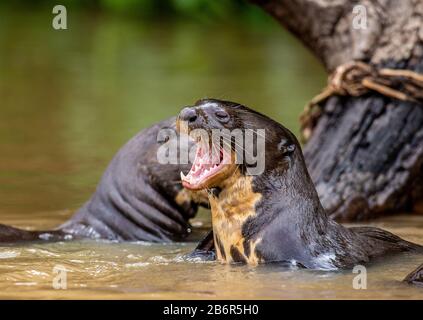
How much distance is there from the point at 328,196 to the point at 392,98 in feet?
1.94

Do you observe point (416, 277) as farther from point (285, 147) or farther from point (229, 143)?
point (229, 143)

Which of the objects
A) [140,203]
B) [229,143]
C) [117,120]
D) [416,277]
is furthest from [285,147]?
[117,120]

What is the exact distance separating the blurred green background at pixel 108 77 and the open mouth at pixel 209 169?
1.55m

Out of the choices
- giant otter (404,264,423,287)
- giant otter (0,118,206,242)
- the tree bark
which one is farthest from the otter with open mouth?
the tree bark

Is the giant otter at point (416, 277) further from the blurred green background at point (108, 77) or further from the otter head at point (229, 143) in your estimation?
the blurred green background at point (108, 77)

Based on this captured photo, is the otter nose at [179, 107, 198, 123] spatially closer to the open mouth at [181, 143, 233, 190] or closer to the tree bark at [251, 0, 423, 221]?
the open mouth at [181, 143, 233, 190]

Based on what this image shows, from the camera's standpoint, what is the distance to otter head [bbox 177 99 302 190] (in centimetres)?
486

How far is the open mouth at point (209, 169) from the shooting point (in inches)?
190

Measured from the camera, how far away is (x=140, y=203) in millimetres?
5914

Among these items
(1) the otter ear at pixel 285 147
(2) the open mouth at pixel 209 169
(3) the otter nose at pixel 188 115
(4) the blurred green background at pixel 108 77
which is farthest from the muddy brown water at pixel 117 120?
(3) the otter nose at pixel 188 115

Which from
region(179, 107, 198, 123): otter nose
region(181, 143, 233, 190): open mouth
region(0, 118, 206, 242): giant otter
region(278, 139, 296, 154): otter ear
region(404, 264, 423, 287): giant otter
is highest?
region(179, 107, 198, 123): otter nose

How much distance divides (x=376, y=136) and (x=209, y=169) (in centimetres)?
170

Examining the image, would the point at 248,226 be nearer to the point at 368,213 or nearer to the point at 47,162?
the point at 368,213

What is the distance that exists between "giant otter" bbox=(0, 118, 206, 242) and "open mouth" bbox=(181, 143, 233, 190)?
0.86 metres
